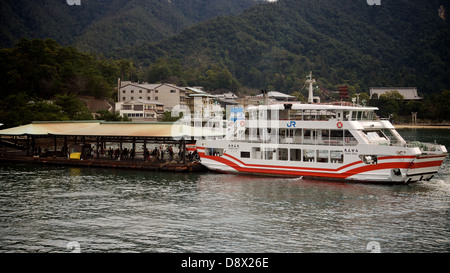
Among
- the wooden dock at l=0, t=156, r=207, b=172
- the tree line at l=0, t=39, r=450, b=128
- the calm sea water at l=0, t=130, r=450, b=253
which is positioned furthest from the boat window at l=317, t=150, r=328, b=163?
the tree line at l=0, t=39, r=450, b=128

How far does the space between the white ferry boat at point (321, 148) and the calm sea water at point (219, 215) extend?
122 centimetres

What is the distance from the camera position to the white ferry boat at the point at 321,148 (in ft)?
112

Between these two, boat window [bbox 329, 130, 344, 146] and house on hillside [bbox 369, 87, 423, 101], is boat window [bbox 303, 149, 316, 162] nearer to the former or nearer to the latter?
boat window [bbox 329, 130, 344, 146]

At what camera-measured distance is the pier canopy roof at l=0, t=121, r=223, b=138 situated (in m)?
43.5

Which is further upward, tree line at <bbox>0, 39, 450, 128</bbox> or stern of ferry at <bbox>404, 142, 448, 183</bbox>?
tree line at <bbox>0, 39, 450, 128</bbox>

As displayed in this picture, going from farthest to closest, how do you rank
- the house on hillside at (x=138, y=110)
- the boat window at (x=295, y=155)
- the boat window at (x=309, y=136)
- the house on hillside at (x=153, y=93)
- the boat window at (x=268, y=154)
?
the house on hillside at (x=153, y=93) → the house on hillside at (x=138, y=110) → the boat window at (x=268, y=154) → the boat window at (x=295, y=155) → the boat window at (x=309, y=136)

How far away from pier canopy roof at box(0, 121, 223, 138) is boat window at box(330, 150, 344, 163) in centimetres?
1192

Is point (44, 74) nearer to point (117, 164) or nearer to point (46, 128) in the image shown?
point (46, 128)

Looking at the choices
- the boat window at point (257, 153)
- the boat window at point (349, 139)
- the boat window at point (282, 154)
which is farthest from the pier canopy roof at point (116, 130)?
the boat window at point (349, 139)

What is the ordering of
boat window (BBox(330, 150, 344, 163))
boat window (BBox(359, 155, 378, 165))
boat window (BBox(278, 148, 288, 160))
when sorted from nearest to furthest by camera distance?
1. boat window (BBox(359, 155, 378, 165))
2. boat window (BBox(330, 150, 344, 163))
3. boat window (BBox(278, 148, 288, 160))

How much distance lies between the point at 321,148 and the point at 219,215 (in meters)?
13.6

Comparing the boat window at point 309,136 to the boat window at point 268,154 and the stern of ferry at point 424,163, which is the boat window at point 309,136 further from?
the stern of ferry at point 424,163

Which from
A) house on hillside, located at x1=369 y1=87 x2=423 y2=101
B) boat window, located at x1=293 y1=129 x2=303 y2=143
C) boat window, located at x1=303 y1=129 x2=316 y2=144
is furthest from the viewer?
house on hillside, located at x1=369 y1=87 x2=423 y2=101
